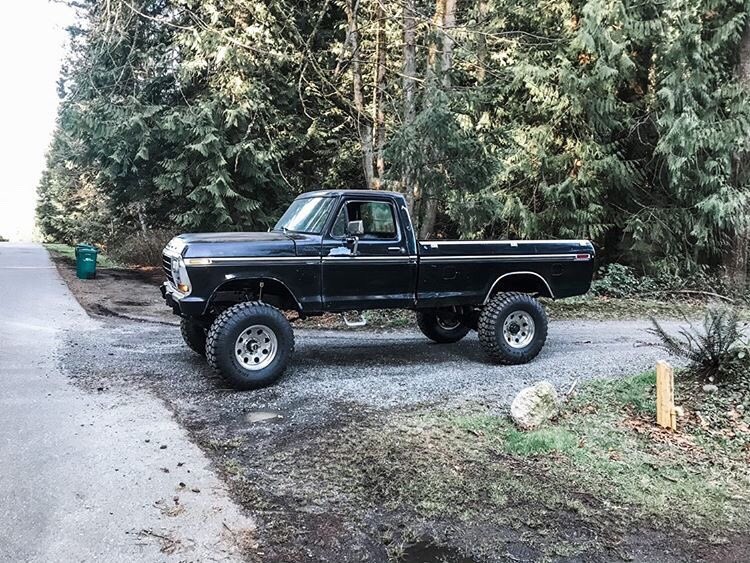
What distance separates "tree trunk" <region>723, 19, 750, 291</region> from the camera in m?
13.2

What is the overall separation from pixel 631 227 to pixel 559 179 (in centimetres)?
200

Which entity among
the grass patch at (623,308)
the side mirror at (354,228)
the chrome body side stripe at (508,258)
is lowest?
the grass patch at (623,308)

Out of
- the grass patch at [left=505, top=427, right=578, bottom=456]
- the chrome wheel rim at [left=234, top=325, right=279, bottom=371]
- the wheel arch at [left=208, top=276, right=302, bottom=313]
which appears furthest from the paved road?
the grass patch at [left=505, top=427, right=578, bottom=456]

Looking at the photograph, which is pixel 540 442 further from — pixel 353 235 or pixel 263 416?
pixel 353 235

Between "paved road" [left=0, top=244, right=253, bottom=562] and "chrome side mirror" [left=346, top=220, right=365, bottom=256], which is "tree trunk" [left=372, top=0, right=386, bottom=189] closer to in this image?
"chrome side mirror" [left=346, top=220, right=365, bottom=256]

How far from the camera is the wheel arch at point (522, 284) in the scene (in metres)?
7.43

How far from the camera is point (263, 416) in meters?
5.38

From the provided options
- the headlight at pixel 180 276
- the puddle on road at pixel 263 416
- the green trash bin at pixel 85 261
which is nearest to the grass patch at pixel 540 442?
the puddle on road at pixel 263 416

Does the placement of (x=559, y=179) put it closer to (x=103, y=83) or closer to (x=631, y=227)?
(x=631, y=227)

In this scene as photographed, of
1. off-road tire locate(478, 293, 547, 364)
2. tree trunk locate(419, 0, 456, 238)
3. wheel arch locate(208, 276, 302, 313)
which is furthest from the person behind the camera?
tree trunk locate(419, 0, 456, 238)

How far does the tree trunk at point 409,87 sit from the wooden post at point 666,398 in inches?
247

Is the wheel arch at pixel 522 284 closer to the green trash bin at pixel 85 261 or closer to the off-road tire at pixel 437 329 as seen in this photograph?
the off-road tire at pixel 437 329

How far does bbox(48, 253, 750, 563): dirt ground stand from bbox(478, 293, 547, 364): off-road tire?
236mm

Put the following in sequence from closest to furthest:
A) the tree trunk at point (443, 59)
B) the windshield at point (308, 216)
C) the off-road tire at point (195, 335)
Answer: the windshield at point (308, 216)
the off-road tire at point (195, 335)
the tree trunk at point (443, 59)
